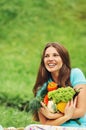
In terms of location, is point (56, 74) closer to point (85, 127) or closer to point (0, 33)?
point (85, 127)

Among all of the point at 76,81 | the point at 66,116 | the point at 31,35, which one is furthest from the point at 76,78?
the point at 31,35

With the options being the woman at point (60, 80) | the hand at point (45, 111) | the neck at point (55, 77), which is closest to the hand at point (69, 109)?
the woman at point (60, 80)

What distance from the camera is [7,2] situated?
267 inches

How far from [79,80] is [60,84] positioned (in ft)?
0.39

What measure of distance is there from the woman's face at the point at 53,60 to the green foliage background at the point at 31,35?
1.85 metres

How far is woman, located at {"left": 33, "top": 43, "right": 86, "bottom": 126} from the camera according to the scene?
12.1 feet

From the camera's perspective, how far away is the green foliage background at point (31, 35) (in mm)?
5910

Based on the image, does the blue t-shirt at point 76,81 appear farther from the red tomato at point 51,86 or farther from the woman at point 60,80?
the red tomato at point 51,86

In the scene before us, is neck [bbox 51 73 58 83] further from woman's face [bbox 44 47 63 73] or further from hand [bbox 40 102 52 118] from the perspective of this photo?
hand [bbox 40 102 52 118]

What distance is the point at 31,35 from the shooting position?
6520 millimetres

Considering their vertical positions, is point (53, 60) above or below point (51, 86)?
above

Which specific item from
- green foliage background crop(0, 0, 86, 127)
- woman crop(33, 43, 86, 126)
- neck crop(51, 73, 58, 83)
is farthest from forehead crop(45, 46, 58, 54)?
green foliage background crop(0, 0, 86, 127)

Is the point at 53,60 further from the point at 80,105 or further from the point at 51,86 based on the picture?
the point at 80,105

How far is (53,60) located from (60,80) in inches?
5.2
